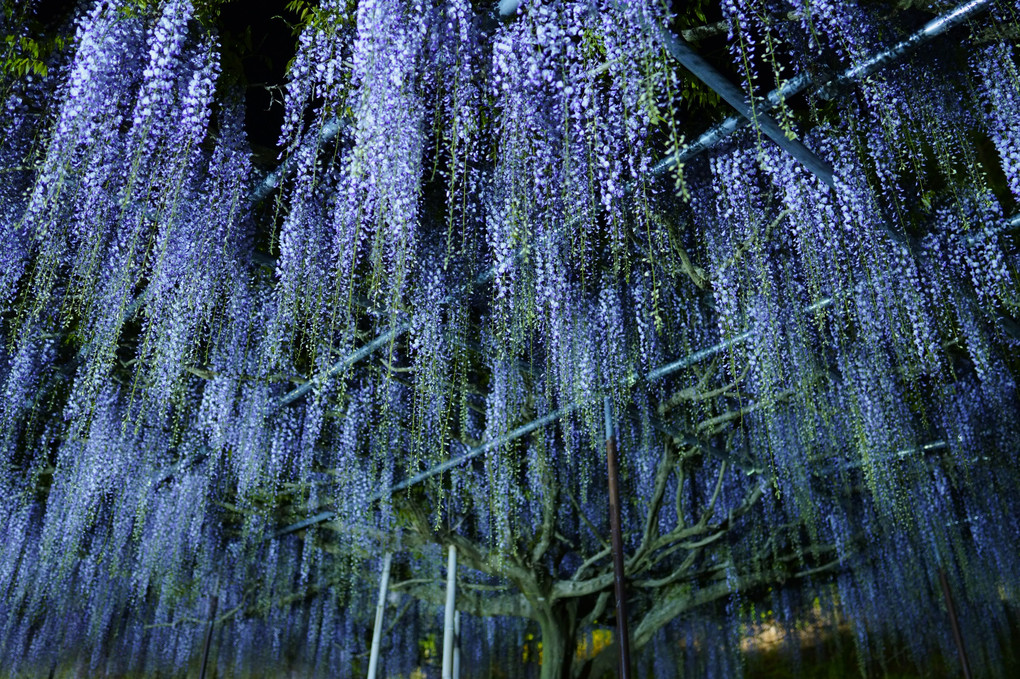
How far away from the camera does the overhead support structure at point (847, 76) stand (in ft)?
8.06

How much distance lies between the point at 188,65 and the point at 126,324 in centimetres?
256

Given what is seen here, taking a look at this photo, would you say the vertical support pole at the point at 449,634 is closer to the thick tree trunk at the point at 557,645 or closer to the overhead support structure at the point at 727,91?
the thick tree trunk at the point at 557,645

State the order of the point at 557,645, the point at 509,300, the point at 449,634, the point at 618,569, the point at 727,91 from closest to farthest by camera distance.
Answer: the point at 727,91 → the point at 618,569 → the point at 449,634 → the point at 509,300 → the point at 557,645

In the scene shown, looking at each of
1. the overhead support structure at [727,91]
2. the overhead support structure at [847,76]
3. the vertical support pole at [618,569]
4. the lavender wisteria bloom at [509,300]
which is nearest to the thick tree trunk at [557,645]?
the lavender wisteria bloom at [509,300]

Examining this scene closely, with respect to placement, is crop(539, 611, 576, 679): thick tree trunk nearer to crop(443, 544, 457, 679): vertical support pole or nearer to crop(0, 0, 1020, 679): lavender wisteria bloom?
crop(0, 0, 1020, 679): lavender wisteria bloom

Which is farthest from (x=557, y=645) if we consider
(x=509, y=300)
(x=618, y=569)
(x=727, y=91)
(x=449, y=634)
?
(x=727, y=91)

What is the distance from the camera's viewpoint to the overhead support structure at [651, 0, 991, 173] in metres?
2.46

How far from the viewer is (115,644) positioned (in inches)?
436

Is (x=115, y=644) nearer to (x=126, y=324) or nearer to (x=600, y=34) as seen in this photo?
(x=126, y=324)

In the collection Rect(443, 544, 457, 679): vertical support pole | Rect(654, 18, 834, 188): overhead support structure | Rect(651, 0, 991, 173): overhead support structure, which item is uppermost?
Rect(651, 0, 991, 173): overhead support structure

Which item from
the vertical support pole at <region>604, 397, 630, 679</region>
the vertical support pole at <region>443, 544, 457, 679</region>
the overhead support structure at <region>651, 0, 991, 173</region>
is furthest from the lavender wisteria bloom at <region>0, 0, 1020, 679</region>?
the vertical support pole at <region>443, 544, 457, 679</region>

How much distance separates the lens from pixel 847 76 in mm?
2752

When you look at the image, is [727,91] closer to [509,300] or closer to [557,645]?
[509,300]

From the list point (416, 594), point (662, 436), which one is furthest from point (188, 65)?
point (416, 594)
